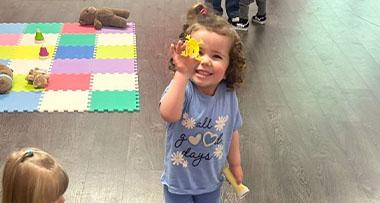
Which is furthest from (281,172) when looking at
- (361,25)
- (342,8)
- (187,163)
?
(342,8)

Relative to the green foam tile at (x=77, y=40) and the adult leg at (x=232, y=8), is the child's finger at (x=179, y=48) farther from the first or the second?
the adult leg at (x=232, y=8)

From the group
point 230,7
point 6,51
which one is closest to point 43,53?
point 6,51

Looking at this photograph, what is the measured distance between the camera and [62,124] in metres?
2.24

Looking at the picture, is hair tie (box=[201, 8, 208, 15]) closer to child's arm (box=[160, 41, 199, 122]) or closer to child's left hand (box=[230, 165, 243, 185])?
child's arm (box=[160, 41, 199, 122])

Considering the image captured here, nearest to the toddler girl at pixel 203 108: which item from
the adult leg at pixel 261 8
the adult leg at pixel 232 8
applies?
the adult leg at pixel 232 8

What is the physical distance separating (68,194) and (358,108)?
1621 millimetres

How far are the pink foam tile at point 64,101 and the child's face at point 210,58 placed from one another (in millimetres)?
1327

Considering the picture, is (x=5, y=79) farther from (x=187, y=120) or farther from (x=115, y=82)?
(x=187, y=120)

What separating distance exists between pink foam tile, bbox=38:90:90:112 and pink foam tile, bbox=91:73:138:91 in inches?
4.4

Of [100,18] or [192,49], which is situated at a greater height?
[192,49]

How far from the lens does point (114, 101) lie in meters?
2.45

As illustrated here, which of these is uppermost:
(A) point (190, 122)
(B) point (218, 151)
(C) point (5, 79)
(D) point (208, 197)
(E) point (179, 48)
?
(E) point (179, 48)

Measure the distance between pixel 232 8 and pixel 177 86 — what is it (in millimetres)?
2441

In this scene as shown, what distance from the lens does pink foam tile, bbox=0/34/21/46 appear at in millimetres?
2975
